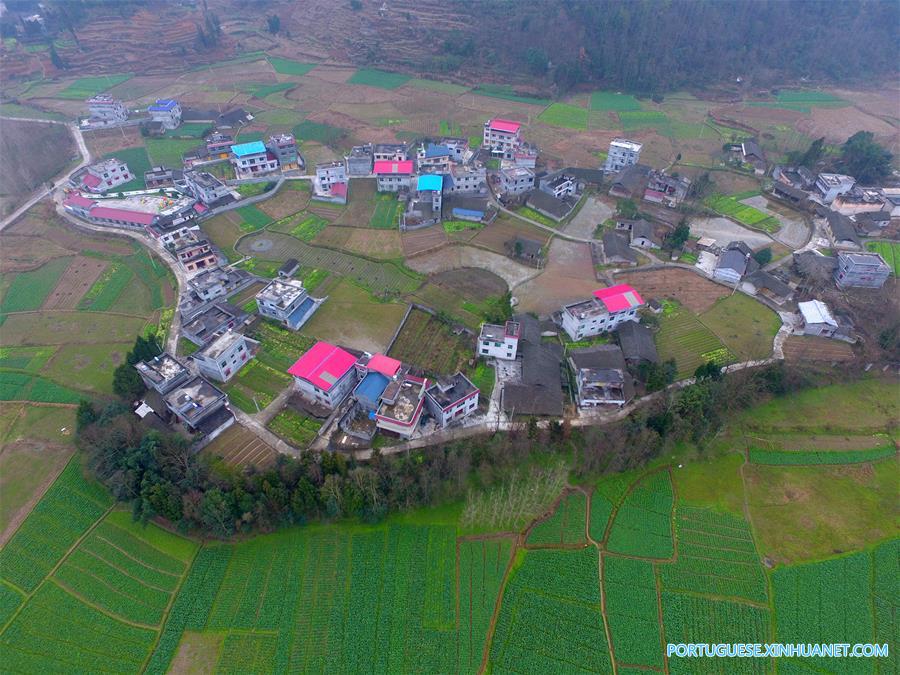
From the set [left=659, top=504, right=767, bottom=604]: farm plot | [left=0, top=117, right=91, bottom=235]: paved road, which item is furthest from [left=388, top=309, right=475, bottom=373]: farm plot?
[left=0, top=117, right=91, bottom=235]: paved road

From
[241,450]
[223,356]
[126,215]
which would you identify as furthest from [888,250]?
[126,215]

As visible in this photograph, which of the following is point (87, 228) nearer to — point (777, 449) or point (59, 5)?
point (777, 449)

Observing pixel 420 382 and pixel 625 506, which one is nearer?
pixel 625 506

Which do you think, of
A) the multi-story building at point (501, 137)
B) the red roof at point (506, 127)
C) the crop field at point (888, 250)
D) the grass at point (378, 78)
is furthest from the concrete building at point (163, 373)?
the grass at point (378, 78)

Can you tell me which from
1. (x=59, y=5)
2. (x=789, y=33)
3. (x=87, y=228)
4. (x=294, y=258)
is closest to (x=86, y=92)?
(x=59, y=5)

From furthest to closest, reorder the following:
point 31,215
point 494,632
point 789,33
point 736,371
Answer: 1. point 789,33
2. point 31,215
3. point 736,371
4. point 494,632

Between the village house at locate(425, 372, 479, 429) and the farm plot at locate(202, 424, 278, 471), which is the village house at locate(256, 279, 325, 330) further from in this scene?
the village house at locate(425, 372, 479, 429)

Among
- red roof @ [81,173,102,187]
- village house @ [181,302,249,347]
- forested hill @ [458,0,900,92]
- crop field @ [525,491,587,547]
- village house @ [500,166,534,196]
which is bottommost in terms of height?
crop field @ [525,491,587,547]

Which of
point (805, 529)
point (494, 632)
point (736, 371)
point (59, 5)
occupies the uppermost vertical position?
point (59, 5)
